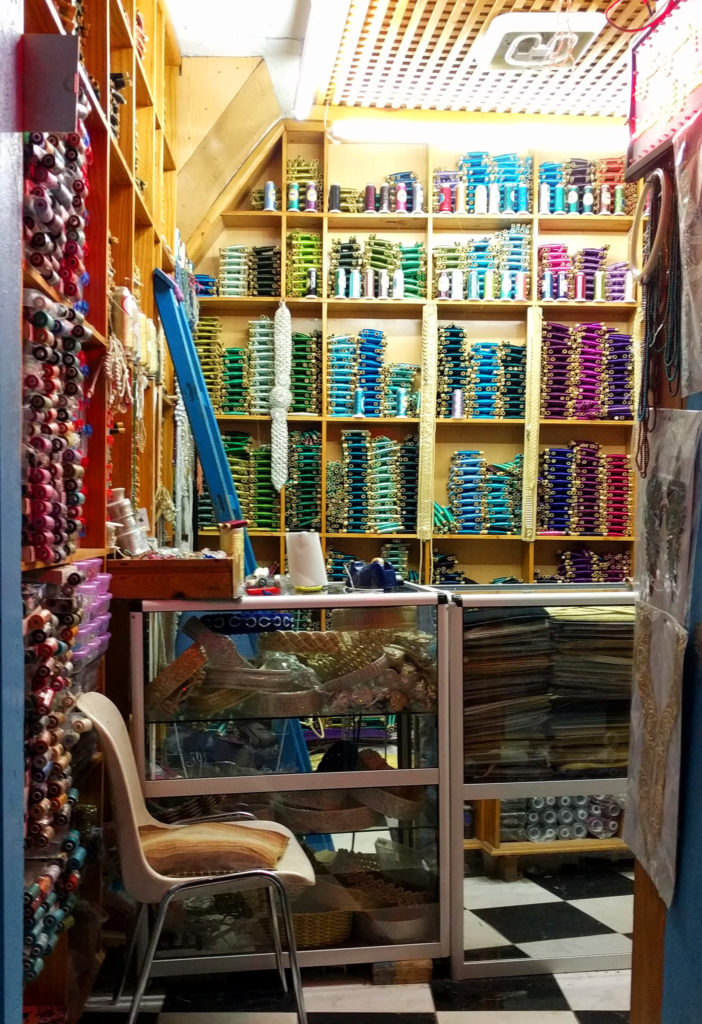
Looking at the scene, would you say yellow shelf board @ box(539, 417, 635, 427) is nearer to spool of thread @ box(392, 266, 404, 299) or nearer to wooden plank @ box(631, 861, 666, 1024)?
spool of thread @ box(392, 266, 404, 299)

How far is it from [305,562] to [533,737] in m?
0.95

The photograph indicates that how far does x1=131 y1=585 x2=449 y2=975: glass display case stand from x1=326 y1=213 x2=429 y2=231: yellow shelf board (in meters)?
3.68

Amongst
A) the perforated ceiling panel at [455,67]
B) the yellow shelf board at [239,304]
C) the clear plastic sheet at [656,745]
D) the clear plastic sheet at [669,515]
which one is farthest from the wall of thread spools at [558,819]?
the yellow shelf board at [239,304]

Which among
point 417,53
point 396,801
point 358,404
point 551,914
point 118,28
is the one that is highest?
point 417,53

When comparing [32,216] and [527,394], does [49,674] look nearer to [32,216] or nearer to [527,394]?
[32,216]

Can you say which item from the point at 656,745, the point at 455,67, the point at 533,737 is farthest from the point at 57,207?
the point at 455,67

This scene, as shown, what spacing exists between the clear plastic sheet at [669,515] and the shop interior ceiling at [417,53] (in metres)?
3.22

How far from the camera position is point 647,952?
2096mm

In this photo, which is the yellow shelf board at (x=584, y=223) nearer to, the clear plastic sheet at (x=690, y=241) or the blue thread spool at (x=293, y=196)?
the blue thread spool at (x=293, y=196)

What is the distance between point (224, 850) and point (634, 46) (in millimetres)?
2163

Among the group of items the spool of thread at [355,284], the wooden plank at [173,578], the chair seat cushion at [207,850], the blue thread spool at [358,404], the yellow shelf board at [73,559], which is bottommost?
the chair seat cushion at [207,850]

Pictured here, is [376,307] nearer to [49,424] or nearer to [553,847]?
[553,847]

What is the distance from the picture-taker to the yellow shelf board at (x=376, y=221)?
595cm

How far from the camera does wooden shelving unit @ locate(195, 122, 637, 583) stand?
236 inches
